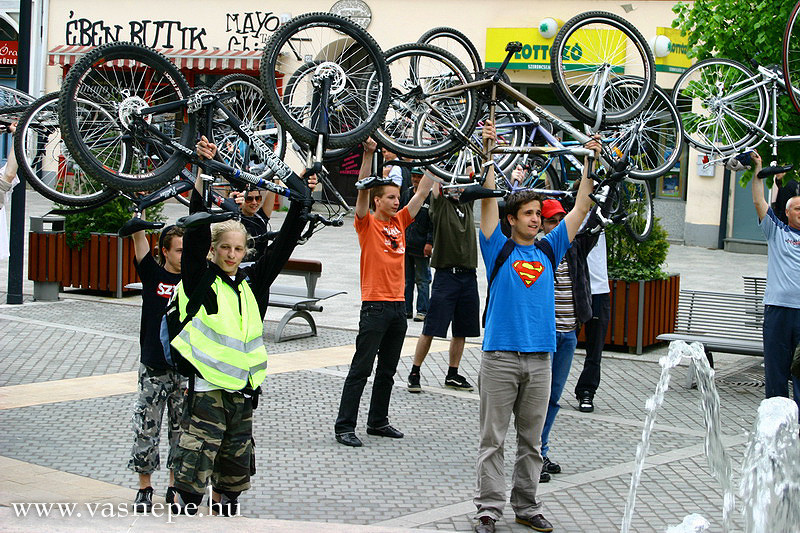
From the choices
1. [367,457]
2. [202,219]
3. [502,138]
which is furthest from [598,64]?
[202,219]

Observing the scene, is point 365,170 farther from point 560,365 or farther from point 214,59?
point 214,59

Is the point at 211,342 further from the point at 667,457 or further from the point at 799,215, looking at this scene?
the point at 799,215

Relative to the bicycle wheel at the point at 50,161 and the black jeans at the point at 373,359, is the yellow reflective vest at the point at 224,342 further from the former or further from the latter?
the black jeans at the point at 373,359

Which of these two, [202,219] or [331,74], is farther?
[331,74]

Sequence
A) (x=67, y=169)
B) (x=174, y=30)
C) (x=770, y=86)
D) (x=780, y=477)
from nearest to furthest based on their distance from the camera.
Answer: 1. (x=780, y=477)
2. (x=67, y=169)
3. (x=770, y=86)
4. (x=174, y=30)

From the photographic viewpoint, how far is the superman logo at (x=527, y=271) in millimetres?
5961

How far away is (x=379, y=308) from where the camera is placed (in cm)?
776

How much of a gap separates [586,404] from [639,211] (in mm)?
3096

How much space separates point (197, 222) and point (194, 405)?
91cm

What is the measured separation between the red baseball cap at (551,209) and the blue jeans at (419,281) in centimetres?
596

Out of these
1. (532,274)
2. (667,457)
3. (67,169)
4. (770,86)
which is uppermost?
(770,86)

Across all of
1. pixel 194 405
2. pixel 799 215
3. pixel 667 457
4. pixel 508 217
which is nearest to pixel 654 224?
pixel 799 215

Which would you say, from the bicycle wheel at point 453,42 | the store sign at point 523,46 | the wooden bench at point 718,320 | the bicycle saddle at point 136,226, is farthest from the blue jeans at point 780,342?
the store sign at point 523,46

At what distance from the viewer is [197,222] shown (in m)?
4.88
